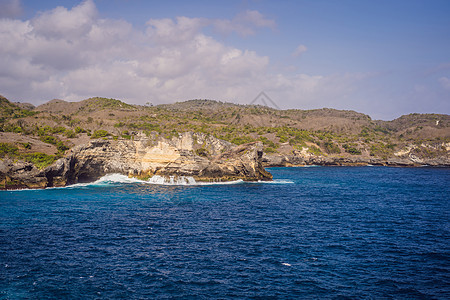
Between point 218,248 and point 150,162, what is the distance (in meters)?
44.2

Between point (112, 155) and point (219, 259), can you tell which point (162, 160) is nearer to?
point (112, 155)

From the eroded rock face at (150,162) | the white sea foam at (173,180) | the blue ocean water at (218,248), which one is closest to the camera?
the blue ocean water at (218,248)

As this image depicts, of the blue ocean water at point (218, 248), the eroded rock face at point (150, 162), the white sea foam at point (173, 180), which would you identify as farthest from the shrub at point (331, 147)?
the blue ocean water at point (218, 248)

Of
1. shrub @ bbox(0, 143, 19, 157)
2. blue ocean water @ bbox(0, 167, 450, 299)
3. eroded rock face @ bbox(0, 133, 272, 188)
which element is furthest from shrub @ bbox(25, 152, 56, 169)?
blue ocean water @ bbox(0, 167, 450, 299)

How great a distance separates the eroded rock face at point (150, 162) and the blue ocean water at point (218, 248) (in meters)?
15.4

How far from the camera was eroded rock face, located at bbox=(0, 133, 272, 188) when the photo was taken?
61953mm

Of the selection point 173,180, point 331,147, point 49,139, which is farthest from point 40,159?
point 331,147

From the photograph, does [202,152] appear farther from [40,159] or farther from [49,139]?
[49,139]

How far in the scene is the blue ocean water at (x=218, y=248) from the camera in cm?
1950

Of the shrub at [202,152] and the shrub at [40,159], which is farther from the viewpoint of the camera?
the shrub at [202,152]

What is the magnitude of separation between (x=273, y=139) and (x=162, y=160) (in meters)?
97.1

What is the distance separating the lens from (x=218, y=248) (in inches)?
1048

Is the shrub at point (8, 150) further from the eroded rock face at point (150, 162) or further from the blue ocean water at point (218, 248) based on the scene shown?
the blue ocean water at point (218, 248)

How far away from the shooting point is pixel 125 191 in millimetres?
54812
